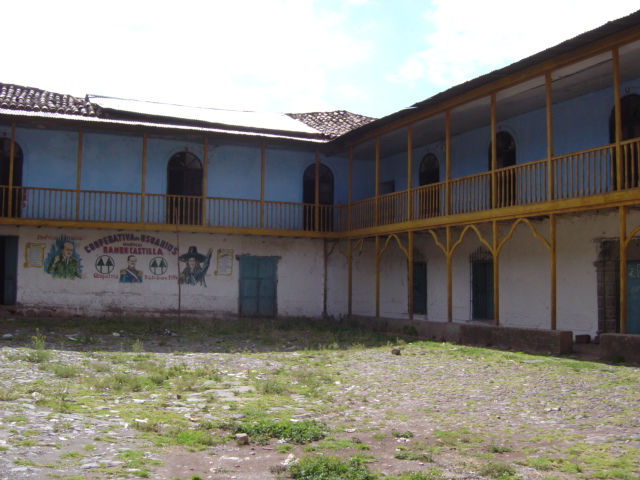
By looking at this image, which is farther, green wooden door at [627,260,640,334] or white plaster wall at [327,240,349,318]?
white plaster wall at [327,240,349,318]

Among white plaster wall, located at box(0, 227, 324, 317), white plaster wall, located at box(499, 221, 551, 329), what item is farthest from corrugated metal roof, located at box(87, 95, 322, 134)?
white plaster wall, located at box(499, 221, 551, 329)

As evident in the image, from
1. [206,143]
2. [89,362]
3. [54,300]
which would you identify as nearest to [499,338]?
[89,362]

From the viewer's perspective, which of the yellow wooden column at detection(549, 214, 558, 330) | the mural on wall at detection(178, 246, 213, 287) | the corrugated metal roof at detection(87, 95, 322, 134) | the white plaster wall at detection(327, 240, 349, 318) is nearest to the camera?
the yellow wooden column at detection(549, 214, 558, 330)

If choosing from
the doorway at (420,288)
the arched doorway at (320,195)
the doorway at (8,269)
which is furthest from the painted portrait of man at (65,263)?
the doorway at (420,288)

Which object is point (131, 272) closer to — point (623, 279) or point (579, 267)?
point (579, 267)

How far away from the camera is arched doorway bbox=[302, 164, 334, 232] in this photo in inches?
818

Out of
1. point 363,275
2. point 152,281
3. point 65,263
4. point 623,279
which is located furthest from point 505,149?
point 65,263

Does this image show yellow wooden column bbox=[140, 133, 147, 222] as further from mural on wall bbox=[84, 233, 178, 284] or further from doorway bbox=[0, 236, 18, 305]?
doorway bbox=[0, 236, 18, 305]

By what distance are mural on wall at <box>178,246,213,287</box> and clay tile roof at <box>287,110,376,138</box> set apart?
17.9ft

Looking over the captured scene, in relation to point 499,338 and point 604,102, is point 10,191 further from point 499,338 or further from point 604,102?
point 604,102

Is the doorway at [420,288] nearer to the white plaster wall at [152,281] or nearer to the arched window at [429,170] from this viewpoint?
the arched window at [429,170]

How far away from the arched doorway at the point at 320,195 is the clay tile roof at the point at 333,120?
51.0 inches

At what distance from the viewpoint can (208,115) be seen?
20.7 meters

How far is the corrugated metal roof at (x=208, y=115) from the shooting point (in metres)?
19.4
